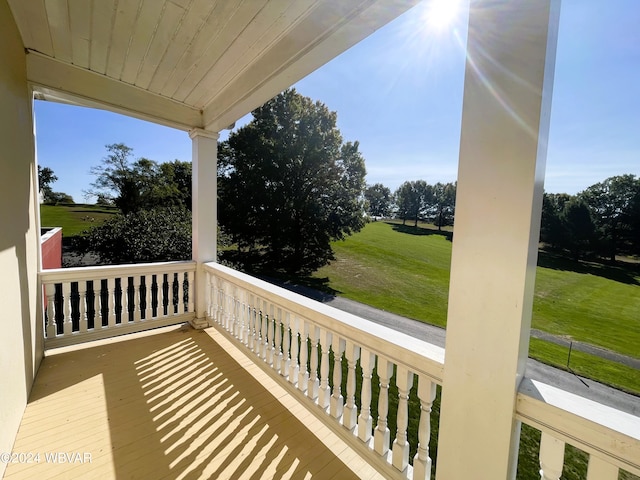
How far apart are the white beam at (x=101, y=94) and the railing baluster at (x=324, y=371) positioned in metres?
2.73

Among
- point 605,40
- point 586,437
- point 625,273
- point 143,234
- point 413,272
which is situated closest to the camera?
point 586,437

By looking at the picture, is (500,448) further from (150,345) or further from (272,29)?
(150,345)

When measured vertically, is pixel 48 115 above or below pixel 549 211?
above

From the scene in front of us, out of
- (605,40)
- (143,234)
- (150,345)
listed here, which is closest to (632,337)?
(605,40)

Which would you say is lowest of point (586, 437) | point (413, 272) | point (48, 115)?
point (413, 272)

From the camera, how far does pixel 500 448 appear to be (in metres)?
0.87

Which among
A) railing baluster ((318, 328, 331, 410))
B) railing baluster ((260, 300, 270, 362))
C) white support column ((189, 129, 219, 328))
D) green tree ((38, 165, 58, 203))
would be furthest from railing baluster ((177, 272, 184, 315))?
green tree ((38, 165, 58, 203))

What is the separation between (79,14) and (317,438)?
9.82 feet

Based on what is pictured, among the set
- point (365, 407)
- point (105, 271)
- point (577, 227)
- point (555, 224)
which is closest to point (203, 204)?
point (105, 271)

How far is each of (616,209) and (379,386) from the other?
1922mm

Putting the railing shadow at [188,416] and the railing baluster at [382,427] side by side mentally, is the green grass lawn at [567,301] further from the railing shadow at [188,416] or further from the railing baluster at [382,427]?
the railing shadow at [188,416]

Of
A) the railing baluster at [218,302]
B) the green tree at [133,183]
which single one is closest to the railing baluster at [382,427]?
the railing baluster at [218,302]

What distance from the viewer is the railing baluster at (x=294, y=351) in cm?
192

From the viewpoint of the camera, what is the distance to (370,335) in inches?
54.4
